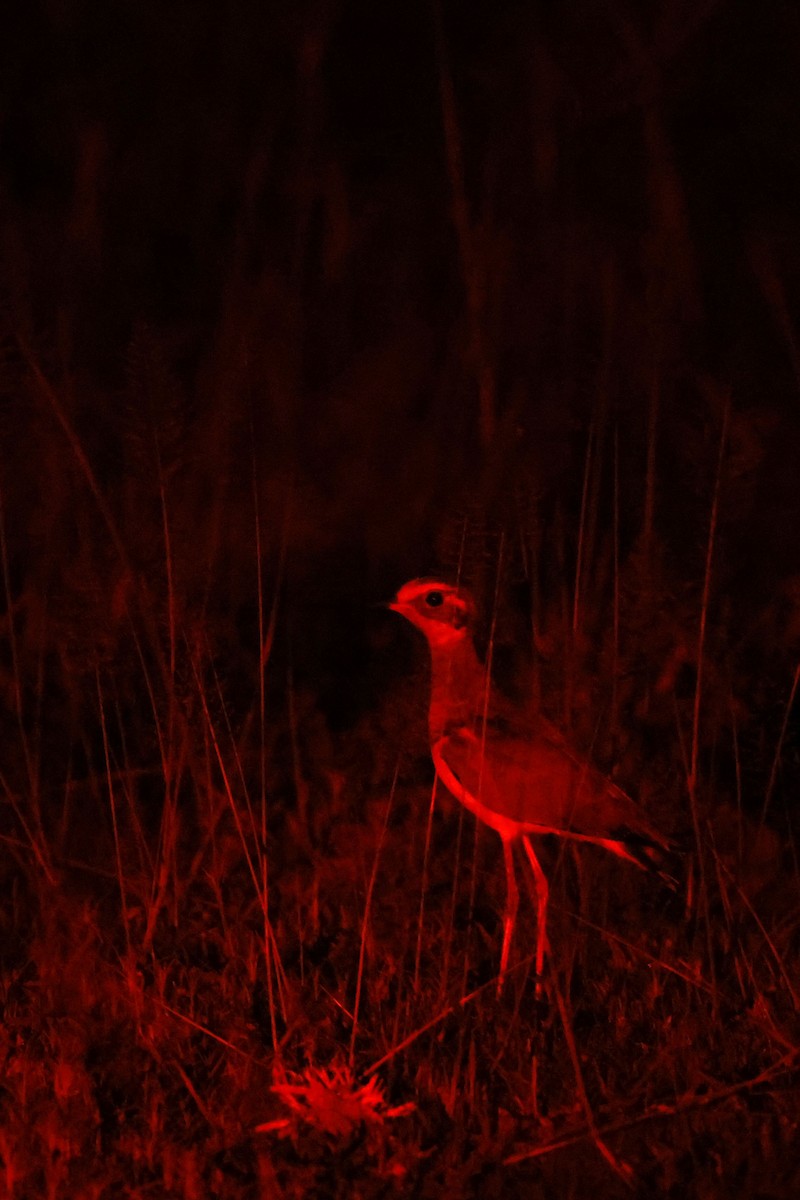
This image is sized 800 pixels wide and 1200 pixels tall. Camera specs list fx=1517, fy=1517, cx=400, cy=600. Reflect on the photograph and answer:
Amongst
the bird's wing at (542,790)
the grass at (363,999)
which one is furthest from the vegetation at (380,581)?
the bird's wing at (542,790)

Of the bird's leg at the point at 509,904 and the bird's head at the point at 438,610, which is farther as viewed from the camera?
the bird's head at the point at 438,610

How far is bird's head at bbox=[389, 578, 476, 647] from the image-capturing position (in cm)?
519

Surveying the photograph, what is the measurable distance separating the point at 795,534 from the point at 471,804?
2894mm

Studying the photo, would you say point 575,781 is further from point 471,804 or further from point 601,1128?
point 601,1128

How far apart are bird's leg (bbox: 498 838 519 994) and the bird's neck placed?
17.5 inches

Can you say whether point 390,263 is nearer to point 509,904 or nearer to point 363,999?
point 509,904

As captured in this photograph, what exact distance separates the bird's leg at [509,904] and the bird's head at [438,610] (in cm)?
76

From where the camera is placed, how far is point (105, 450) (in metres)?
7.31

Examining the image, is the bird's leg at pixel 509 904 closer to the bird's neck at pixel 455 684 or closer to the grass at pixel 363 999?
the grass at pixel 363 999

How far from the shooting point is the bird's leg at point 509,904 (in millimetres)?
4488

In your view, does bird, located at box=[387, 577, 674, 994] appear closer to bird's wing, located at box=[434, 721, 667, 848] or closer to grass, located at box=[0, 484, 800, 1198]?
bird's wing, located at box=[434, 721, 667, 848]

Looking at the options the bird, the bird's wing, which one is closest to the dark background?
the bird

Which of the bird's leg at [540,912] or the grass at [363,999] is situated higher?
the bird's leg at [540,912]

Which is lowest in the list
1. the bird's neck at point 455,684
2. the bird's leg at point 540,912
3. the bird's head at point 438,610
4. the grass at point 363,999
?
the grass at point 363,999
